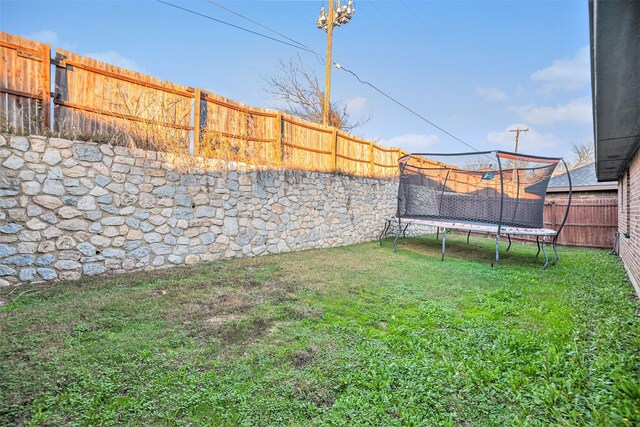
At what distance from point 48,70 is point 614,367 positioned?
18.5 feet

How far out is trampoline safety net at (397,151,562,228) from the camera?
18.2 feet

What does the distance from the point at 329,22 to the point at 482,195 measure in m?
8.11

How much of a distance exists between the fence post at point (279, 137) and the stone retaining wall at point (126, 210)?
0.31 meters

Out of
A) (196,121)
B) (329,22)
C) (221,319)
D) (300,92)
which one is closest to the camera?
(221,319)

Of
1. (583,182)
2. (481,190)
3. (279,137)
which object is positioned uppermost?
(279,137)

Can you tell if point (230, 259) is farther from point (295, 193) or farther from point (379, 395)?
point (379, 395)

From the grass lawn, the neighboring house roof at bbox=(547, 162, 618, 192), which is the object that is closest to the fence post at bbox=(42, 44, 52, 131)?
the grass lawn

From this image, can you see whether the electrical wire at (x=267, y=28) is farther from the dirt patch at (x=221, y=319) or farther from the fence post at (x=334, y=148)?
the dirt patch at (x=221, y=319)

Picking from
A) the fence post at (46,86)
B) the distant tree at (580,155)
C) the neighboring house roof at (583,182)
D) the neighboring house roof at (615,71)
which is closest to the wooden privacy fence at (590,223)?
the neighboring house roof at (583,182)


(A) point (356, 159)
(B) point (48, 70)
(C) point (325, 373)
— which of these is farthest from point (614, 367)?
(A) point (356, 159)

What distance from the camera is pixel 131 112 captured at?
3992mm

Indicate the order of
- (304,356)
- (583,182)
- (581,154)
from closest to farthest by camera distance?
(304,356) → (583,182) → (581,154)

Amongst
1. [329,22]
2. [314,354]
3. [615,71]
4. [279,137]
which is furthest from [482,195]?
[329,22]

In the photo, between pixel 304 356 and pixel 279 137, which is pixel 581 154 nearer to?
pixel 279 137
